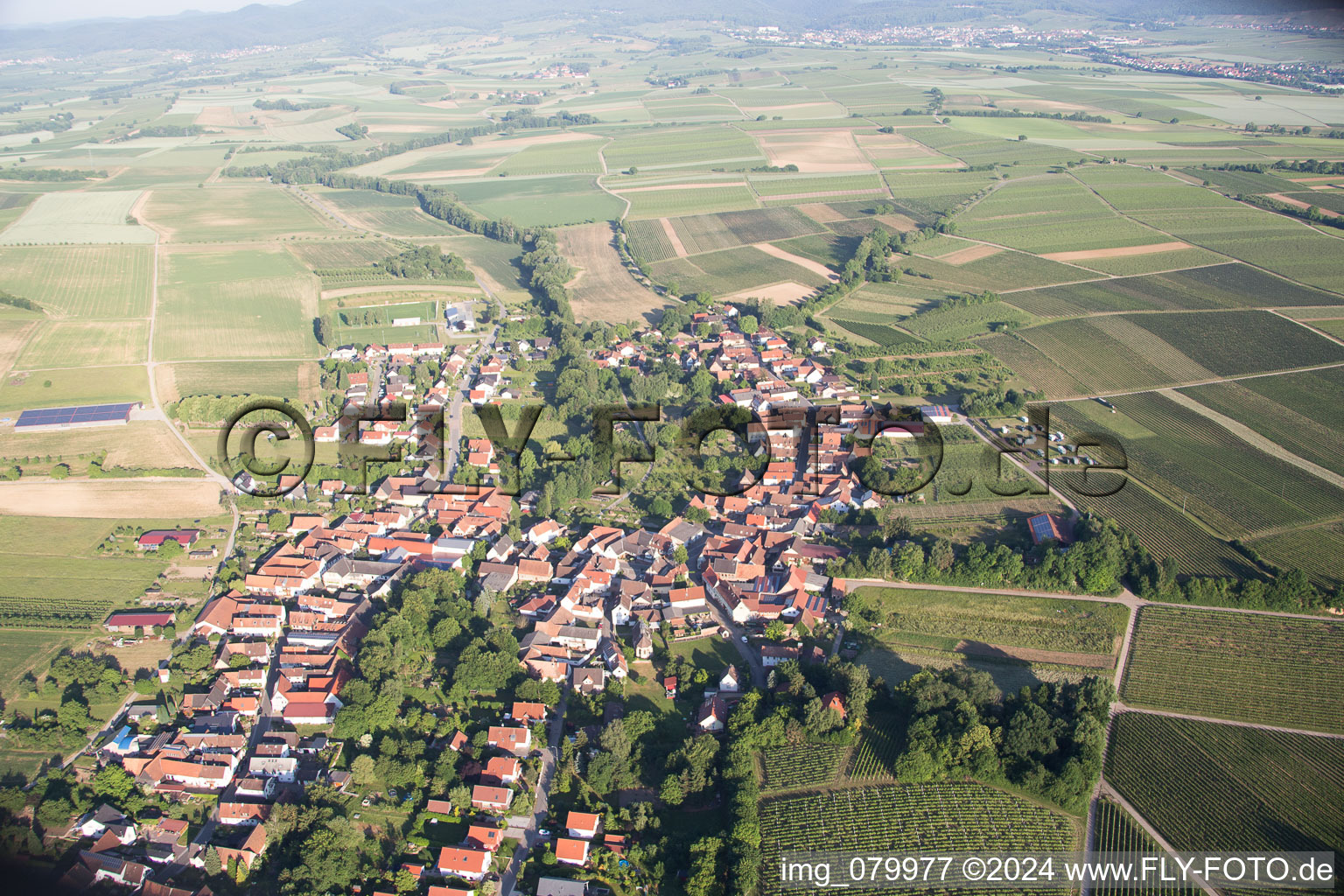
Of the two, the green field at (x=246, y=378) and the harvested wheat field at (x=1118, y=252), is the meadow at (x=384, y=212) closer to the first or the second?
the green field at (x=246, y=378)

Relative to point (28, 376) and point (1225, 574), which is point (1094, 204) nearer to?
point (1225, 574)

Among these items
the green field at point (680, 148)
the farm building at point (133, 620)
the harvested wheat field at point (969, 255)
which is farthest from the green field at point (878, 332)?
the green field at point (680, 148)

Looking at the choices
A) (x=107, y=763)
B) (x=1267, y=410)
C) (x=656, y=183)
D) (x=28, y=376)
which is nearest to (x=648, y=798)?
(x=107, y=763)

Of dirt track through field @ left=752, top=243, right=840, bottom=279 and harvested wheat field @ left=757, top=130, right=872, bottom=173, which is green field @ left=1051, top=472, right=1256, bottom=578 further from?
harvested wheat field @ left=757, top=130, right=872, bottom=173

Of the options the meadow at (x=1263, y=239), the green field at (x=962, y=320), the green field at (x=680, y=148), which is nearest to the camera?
the green field at (x=962, y=320)

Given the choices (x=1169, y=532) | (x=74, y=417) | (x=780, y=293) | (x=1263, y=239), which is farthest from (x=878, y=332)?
(x=74, y=417)

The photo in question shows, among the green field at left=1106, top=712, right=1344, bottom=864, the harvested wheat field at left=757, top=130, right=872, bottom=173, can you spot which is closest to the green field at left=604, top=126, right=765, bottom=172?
the harvested wheat field at left=757, top=130, right=872, bottom=173
